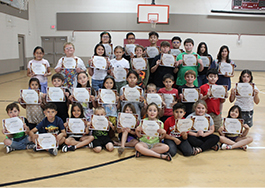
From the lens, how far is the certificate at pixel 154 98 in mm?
3684

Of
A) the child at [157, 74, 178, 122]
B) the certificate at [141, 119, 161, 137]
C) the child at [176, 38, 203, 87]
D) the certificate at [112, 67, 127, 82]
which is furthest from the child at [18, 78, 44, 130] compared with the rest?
the child at [176, 38, 203, 87]

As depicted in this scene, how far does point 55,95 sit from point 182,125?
226 cm

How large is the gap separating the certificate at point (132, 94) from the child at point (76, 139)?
0.82 meters

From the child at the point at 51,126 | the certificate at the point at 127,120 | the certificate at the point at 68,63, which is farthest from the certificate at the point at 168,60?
the child at the point at 51,126

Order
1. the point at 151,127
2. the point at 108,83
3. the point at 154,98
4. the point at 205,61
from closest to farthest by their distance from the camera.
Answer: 1. the point at 151,127
2. the point at 154,98
3. the point at 108,83
4. the point at 205,61

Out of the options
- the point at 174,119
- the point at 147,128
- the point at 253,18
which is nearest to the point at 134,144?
the point at 147,128

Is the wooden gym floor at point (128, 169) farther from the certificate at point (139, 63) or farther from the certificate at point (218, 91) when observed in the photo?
the certificate at point (139, 63)

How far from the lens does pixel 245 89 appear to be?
156 inches

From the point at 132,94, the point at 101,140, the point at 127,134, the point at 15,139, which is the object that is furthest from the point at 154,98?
the point at 15,139

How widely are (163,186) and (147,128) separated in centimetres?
94

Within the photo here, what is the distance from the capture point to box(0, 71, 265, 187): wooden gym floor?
2570 millimetres

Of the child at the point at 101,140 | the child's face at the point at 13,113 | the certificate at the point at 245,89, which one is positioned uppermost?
the certificate at the point at 245,89

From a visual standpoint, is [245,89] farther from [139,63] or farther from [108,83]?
[108,83]

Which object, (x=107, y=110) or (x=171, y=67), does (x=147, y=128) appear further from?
(x=171, y=67)
